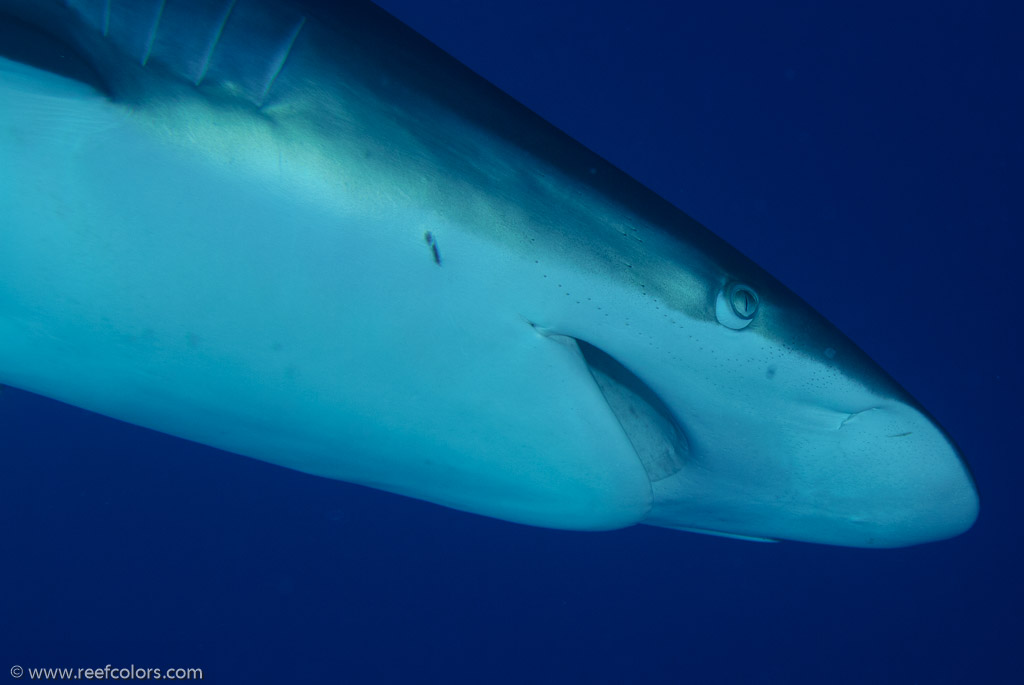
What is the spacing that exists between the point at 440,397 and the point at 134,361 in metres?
0.49

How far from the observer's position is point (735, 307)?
0.92 m

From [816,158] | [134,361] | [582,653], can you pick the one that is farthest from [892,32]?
[134,361]

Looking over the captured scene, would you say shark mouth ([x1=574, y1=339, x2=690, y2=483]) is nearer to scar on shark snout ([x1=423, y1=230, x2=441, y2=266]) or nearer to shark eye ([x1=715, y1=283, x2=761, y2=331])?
shark eye ([x1=715, y1=283, x2=761, y2=331])

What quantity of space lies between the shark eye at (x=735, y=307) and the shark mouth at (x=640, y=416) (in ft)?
0.80

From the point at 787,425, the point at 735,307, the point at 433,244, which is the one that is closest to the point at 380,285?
the point at 433,244

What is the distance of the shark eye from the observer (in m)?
0.92

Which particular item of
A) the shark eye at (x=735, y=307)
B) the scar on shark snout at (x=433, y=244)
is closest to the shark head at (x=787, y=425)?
the shark eye at (x=735, y=307)

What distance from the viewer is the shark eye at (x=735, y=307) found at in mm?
920

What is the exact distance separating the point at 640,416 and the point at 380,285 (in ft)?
1.92

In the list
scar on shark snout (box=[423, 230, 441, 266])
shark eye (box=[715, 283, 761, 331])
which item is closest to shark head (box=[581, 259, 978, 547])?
shark eye (box=[715, 283, 761, 331])

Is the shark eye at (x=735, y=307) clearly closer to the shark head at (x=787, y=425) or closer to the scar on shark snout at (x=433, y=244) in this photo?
the shark head at (x=787, y=425)

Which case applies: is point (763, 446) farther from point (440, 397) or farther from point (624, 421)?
point (440, 397)

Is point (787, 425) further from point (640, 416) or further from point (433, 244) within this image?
point (433, 244)

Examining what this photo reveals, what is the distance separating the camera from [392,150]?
827 millimetres
